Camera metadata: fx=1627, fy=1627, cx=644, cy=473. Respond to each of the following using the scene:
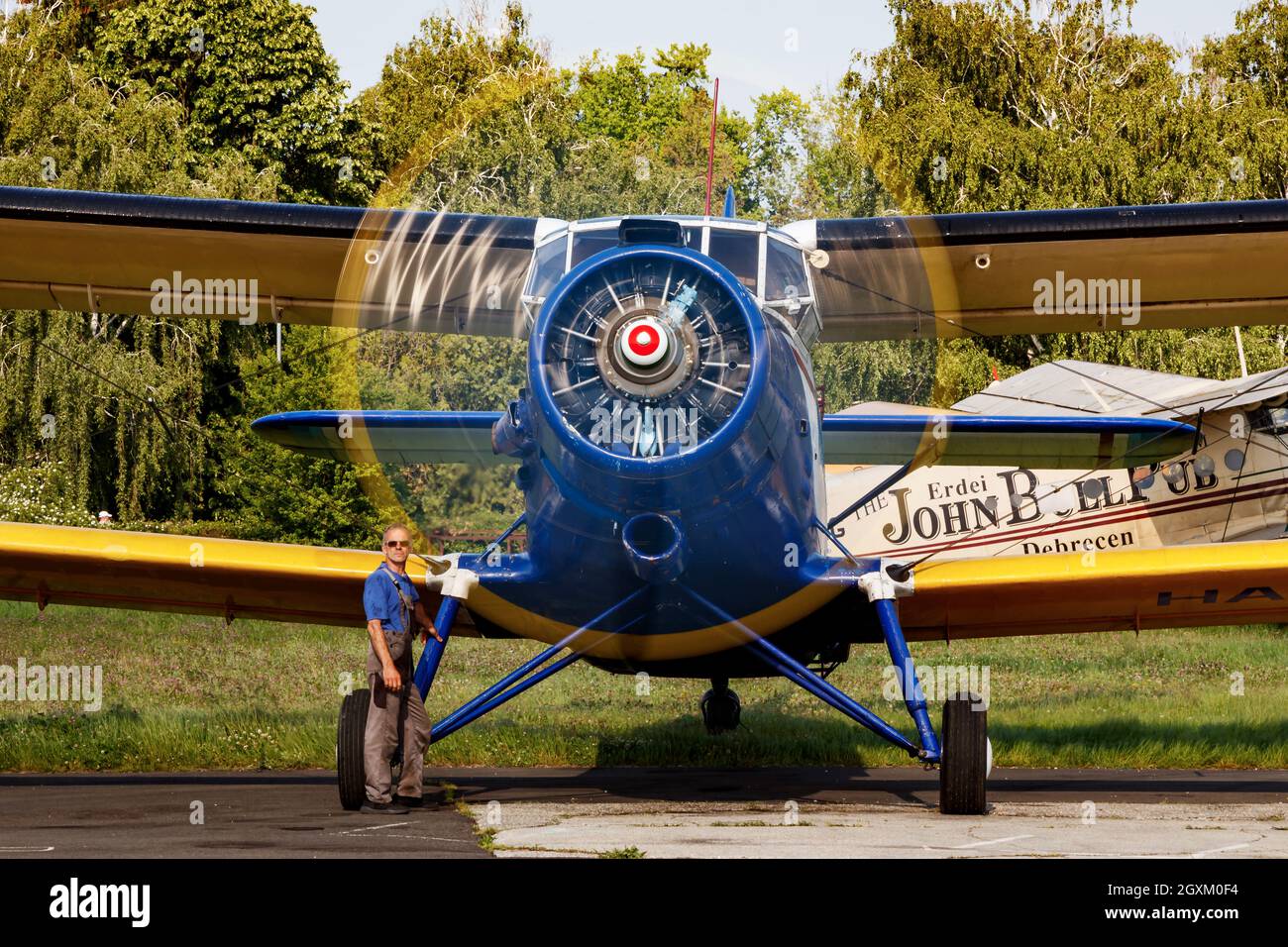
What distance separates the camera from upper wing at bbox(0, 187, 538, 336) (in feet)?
28.9

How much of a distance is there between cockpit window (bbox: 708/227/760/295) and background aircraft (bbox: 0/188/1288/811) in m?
0.01

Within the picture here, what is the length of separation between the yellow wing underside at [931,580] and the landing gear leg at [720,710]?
2605mm

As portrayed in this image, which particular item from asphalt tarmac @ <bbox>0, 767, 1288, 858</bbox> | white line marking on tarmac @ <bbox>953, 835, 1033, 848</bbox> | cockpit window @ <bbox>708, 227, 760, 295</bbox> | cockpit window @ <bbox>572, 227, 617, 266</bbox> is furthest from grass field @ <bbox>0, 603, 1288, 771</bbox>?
white line marking on tarmac @ <bbox>953, 835, 1033, 848</bbox>

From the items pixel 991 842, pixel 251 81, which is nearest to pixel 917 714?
pixel 991 842

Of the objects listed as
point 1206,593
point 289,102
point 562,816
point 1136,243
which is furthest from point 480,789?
point 289,102

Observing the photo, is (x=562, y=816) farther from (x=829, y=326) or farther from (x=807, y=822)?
(x=829, y=326)

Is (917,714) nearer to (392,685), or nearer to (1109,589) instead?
(1109,589)

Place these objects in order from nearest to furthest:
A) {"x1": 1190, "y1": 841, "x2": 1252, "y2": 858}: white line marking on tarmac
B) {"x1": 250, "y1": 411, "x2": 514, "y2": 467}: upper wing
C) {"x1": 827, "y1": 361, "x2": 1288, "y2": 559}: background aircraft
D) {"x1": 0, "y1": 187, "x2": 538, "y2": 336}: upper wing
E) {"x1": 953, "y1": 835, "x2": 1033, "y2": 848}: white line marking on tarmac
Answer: {"x1": 1190, "y1": 841, "x2": 1252, "y2": 858}: white line marking on tarmac, {"x1": 953, "y1": 835, "x2": 1033, "y2": 848}: white line marking on tarmac, {"x1": 250, "y1": 411, "x2": 514, "y2": 467}: upper wing, {"x1": 0, "y1": 187, "x2": 538, "y2": 336}: upper wing, {"x1": 827, "y1": 361, "x2": 1288, "y2": 559}: background aircraft

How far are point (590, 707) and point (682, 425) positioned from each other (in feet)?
31.1

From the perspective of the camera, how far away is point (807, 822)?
827 cm

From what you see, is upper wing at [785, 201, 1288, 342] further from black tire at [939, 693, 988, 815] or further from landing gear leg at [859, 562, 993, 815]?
black tire at [939, 693, 988, 815]

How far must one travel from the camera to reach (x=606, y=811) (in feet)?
28.8

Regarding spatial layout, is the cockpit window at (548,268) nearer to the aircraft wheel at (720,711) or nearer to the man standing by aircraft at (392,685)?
the man standing by aircraft at (392,685)

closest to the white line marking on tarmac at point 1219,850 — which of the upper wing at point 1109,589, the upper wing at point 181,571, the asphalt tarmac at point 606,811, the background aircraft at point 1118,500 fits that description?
the asphalt tarmac at point 606,811
